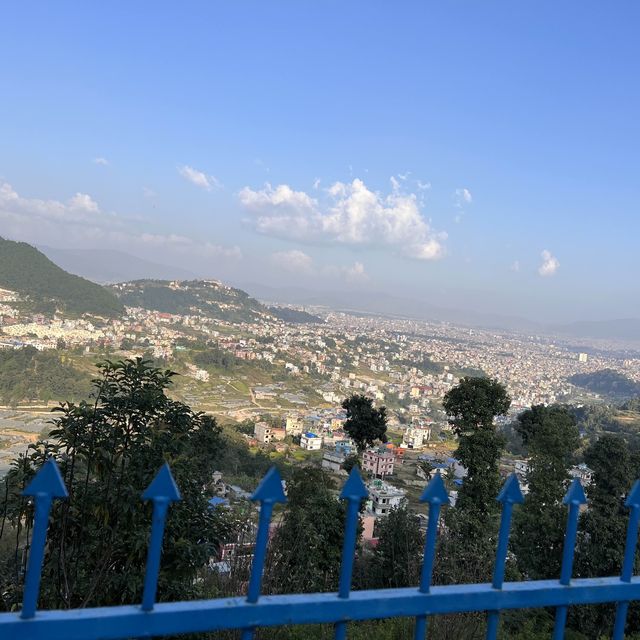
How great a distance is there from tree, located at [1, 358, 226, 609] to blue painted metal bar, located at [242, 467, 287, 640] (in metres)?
2.48

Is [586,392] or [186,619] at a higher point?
[186,619]

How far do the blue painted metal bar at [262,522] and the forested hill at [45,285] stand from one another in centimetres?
8278

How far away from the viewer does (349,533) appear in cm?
137

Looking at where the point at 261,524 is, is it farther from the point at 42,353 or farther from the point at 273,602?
the point at 42,353

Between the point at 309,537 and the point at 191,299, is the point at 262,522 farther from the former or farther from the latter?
the point at 191,299

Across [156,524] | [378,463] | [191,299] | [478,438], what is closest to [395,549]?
[478,438]

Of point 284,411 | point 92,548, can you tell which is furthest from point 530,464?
point 284,411

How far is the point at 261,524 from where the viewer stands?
1.33 meters

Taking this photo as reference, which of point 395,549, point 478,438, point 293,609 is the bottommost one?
point 395,549

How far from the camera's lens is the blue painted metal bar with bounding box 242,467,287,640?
1.30 metres

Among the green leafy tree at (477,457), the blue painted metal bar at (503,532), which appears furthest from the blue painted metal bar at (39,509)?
the green leafy tree at (477,457)

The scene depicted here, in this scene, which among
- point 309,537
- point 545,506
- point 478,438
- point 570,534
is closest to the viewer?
point 570,534

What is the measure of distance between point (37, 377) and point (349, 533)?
51496 mm

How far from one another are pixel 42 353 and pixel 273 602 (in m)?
56.2
